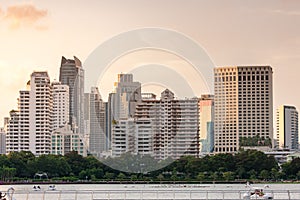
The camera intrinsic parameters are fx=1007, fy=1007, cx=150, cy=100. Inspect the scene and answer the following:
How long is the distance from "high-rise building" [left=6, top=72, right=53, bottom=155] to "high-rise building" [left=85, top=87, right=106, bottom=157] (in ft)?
28.9

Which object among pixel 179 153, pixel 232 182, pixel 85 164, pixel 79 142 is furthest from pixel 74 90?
pixel 232 182

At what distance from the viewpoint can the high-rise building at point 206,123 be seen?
548 ft

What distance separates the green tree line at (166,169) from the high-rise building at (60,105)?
222 feet

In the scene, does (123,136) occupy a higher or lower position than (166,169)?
higher

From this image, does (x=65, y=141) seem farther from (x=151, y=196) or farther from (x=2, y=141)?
(x=151, y=196)

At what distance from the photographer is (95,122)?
541 feet

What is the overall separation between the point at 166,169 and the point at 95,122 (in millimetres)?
51931

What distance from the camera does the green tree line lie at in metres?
107

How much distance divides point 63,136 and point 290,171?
6411 cm

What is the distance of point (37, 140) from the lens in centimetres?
17375

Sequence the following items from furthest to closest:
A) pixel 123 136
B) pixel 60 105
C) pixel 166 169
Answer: pixel 60 105
pixel 123 136
pixel 166 169

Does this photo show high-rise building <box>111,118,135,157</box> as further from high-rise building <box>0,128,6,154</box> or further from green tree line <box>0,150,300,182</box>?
high-rise building <box>0,128,6,154</box>

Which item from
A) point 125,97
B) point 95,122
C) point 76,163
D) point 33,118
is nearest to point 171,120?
point 125,97

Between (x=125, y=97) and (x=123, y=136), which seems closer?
(x=123, y=136)
